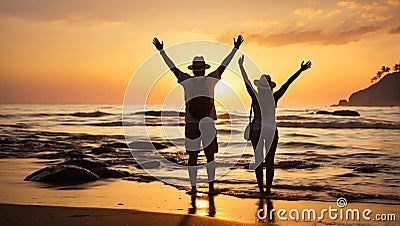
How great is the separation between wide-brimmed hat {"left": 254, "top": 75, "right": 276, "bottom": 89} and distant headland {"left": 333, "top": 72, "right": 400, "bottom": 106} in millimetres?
156714

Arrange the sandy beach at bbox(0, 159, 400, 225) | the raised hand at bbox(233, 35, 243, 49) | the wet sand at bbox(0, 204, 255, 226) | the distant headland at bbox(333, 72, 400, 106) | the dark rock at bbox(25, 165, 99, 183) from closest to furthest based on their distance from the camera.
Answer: the wet sand at bbox(0, 204, 255, 226)
the sandy beach at bbox(0, 159, 400, 225)
the raised hand at bbox(233, 35, 243, 49)
the dark rock at bbox(25, 165, 99, 183)
the distant headland at bbox(333, 72, 400, 106)

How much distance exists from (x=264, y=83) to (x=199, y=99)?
1.13m

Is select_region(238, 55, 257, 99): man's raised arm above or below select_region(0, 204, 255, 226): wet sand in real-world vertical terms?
above

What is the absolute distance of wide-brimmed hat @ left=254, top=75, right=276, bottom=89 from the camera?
769 centimetres

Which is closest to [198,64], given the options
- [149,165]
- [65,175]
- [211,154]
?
[211,154]

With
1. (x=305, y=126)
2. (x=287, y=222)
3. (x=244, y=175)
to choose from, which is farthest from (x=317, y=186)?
(x=305, y=126)

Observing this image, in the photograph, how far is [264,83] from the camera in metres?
7.69

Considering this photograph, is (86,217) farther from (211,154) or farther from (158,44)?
(158,44)

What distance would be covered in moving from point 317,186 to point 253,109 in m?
2.37

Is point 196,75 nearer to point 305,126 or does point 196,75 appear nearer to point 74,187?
point 74,187

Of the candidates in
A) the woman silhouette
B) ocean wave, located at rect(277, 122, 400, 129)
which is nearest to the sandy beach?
the woman silhouette

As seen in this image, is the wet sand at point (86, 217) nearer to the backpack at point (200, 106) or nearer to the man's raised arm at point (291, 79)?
the backpack at point (200, 106)

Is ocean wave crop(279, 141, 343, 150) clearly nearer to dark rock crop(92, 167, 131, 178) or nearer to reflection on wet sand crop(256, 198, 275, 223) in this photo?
dark rock crop(92, 167, 131, 178)

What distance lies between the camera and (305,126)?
3566 cm
